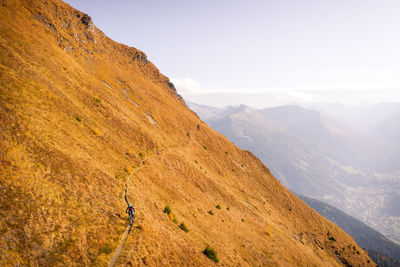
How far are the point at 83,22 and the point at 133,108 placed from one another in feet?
154

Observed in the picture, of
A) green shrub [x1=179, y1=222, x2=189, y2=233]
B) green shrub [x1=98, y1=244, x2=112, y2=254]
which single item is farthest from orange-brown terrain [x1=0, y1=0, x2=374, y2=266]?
green shrub [x1=179, y1=222, x2=189, y2=233]

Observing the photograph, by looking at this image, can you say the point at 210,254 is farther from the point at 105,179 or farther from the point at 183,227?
the point at 105,179

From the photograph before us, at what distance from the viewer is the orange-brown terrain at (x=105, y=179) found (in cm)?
1792

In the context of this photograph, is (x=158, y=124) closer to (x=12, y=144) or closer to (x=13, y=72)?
(x=13, y=72)

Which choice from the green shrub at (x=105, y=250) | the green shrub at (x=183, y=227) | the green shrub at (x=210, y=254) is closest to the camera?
the green shrub at (x=105, y=250)

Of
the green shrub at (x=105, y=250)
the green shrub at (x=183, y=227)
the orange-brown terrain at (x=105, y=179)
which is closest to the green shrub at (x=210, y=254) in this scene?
the orange-brown terrain at (x=105, y=179)

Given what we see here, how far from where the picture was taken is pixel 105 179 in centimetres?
2642

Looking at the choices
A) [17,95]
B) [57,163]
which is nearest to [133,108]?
[17,95]

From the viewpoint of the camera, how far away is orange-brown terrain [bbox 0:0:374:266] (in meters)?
17.9

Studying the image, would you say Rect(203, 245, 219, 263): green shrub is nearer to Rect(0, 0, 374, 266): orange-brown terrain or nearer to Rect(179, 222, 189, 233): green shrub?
Rect(0, 0, 374, 266): orange-brown terrain

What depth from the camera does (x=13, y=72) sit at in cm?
3030

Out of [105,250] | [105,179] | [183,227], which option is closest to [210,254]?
[183,227]

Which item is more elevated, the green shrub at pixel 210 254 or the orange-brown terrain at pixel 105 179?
the orange-brown terrain at pixel 105 179

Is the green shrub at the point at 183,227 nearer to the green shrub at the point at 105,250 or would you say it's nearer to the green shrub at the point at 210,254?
the green shrub at the point at 210,254
